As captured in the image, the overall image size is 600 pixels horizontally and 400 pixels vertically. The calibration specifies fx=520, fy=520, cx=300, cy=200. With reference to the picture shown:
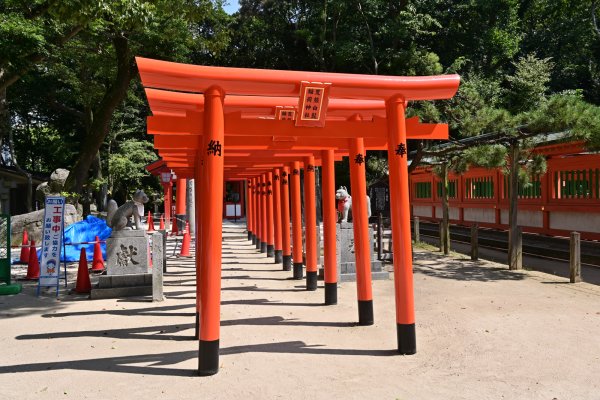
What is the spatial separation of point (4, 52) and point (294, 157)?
20.7 feet

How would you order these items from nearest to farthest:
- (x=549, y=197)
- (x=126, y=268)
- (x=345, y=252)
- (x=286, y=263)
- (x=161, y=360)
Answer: (x=161, y=360) < (x=126, y=268) < (x=345, y=252) < (x=286, y=263) < (x=549, y=197)

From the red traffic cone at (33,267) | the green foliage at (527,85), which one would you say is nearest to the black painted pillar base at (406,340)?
the red traffic cone at (33,267)

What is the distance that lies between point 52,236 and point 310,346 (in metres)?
5.80

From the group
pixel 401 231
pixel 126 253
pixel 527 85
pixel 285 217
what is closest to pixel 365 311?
pixel 401 231

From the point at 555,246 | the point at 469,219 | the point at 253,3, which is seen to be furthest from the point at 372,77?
the point at 253,3

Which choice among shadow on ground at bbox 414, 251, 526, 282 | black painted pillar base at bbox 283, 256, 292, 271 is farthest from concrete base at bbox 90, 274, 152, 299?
shadow on ground at bbox 414, 251, 526, 282

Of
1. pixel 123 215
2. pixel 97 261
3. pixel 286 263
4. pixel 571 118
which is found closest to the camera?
pixel 571 118

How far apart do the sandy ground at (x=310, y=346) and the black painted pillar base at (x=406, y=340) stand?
129 millimetres

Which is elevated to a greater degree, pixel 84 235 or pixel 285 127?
pixel 285 127

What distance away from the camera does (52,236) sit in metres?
9.45

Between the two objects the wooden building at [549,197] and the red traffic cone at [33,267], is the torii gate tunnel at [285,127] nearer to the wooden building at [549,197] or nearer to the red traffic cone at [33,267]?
the red traffic cone at [33,267]

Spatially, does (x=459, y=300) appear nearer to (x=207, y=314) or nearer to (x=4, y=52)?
(x=207, y=314)

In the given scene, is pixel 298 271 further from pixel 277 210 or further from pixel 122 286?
pixel 122 286

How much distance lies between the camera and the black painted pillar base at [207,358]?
16.8 ft
